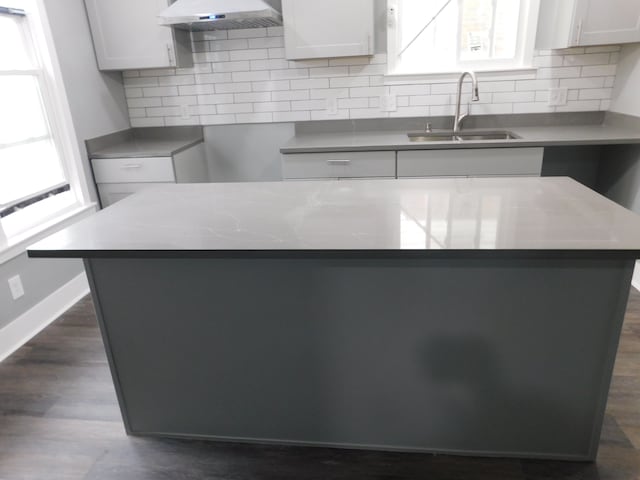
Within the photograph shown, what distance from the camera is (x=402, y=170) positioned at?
304cm

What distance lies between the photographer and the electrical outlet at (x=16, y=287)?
8.35 ft

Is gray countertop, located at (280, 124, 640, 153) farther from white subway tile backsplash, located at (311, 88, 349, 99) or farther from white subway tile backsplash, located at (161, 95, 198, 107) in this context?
white subway tile backsplash, located at (161, 95, 198, 107)

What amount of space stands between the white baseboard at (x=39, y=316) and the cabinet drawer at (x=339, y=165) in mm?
1631

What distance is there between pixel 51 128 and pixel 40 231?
76 cm

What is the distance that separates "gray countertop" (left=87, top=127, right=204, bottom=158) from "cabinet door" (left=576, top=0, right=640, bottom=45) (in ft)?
9.34

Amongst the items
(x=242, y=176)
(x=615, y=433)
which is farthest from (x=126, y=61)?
(x=615, y=433)

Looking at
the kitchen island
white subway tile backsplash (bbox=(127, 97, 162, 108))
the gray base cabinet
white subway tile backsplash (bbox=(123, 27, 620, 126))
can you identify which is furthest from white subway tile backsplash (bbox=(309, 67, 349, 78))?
the kitchen island

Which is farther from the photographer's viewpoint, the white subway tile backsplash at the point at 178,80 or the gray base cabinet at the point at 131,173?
the white subway tile backsplash at the point at 178,80

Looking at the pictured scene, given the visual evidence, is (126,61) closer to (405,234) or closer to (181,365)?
(181,365)

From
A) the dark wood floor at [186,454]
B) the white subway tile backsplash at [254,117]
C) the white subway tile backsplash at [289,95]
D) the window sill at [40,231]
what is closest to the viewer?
the dark wood floor at [186,454]

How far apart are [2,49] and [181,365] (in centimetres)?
231

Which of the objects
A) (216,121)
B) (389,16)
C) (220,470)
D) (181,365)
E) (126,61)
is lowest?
(220,470)

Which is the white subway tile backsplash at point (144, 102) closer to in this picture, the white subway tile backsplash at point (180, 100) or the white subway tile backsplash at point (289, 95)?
the white subway tile backsplash at point (180, 100)

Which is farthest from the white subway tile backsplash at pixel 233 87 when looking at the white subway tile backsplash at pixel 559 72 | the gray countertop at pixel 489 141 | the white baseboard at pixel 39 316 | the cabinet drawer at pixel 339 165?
the white subway tile backsplash at pixel 559 72
